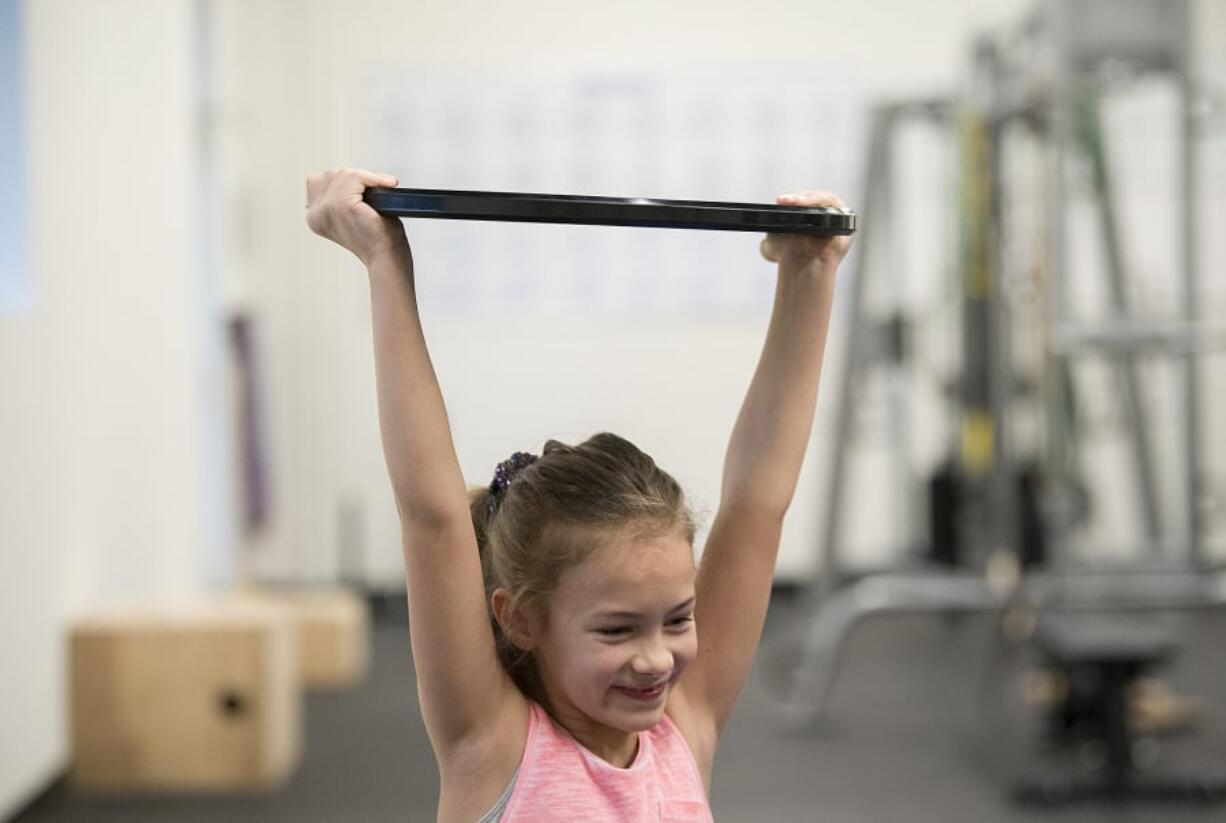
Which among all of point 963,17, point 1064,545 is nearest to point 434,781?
point 1064,545

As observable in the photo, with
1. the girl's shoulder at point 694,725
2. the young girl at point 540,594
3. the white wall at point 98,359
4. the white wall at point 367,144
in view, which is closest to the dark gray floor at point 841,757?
the white wall at point 98,359

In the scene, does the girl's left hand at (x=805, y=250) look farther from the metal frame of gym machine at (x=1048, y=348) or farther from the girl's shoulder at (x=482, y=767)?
the metal frame of gym machine at (x=1048, y=348)

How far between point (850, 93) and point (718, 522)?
4710 millimetres

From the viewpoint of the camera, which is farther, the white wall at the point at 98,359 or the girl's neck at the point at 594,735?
the white wall at the point at 98,359

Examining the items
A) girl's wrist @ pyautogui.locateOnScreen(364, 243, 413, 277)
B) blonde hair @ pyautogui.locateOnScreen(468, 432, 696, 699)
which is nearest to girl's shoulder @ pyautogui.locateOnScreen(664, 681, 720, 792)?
blonde hair @ pyautogui.locateOnScreen(468, 432, 696, 699)

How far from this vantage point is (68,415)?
316cm

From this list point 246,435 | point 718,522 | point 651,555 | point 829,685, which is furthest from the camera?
point 246,435

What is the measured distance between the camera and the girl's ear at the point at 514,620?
38.1 inches

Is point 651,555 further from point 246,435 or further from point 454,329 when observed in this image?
point 454,329

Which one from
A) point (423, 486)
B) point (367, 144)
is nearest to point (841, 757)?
point (423, 486)

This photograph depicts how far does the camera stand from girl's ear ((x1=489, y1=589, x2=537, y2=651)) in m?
0.97

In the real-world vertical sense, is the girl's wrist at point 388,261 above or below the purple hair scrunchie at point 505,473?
above

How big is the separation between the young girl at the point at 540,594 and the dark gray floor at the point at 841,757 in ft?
6.79

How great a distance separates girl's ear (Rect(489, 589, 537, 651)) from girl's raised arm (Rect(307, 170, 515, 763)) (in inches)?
0.9
